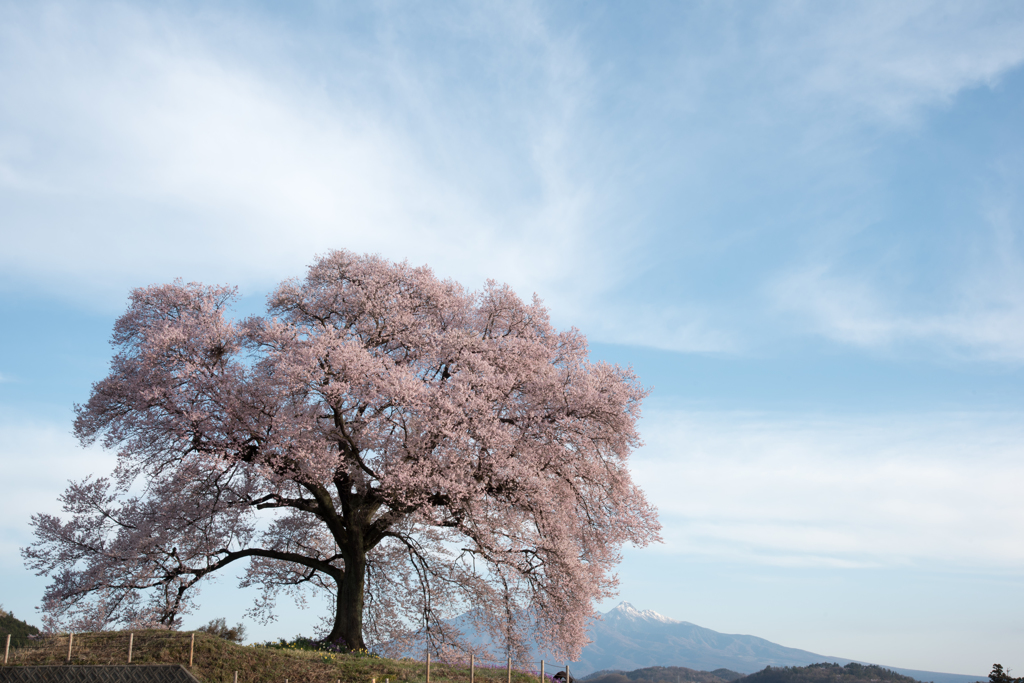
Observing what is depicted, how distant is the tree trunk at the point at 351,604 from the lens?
23.8 meters

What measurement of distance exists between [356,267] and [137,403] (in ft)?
28.9

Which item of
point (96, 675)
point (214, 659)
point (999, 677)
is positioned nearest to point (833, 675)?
point (999, 677)

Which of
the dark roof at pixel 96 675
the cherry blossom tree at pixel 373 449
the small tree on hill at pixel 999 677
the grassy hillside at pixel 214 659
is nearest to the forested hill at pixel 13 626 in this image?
the cherry blossom tree at pixel 373 449

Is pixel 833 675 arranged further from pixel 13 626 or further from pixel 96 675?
pixel 96 675

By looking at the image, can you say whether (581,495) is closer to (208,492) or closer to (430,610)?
(430,610)

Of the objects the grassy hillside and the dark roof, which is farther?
the grassy hillside

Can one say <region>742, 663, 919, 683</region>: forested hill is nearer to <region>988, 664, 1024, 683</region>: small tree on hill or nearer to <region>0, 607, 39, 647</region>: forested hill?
<region>988, 664, 1024, 683</region>: small tree on hill

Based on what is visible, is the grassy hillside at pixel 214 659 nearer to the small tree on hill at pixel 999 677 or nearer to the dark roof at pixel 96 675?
the dark roof at pixel 96 675

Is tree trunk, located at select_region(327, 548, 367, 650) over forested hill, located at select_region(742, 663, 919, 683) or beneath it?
over

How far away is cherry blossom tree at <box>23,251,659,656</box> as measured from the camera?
2125 centimetres

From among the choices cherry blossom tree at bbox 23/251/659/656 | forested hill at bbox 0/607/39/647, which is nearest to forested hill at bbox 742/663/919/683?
cherry blossom tree at bbox 23/251/659/656

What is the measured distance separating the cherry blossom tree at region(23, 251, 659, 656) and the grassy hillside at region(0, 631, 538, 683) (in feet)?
14.6

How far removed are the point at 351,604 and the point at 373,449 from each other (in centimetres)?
624

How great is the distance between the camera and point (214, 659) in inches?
717
